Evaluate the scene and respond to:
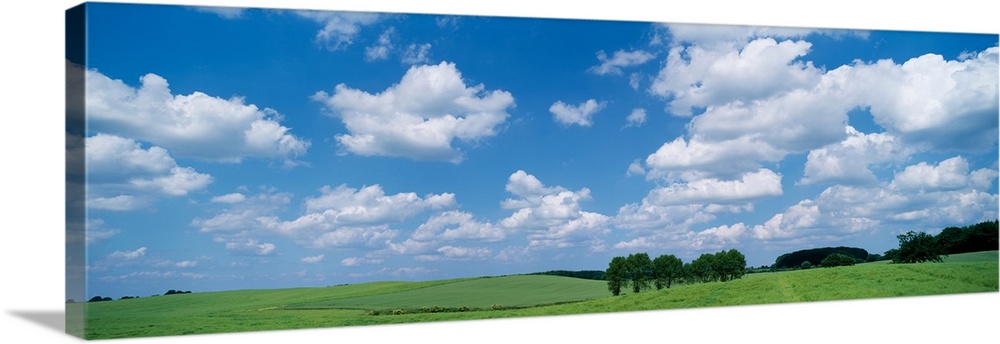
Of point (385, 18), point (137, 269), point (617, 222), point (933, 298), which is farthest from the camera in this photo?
point (933, 298)

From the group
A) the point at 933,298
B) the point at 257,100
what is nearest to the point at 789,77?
the point at 933,298

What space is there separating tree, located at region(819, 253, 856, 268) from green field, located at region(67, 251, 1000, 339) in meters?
0.09

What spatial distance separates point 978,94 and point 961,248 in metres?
2.37

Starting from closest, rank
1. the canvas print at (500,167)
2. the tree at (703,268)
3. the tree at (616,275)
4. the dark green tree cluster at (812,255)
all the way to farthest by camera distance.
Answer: the canvas print at (500,167), the tree at (616,275), the tree at (703,268), the dark green tree cluster at (812,255)

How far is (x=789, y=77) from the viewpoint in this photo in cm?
1616

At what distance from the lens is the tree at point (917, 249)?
56.0ft

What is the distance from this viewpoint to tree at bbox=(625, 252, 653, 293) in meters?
15.7

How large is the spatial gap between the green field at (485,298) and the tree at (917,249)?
0.11m

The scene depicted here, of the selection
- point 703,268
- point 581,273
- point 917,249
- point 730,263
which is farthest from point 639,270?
point 917,249

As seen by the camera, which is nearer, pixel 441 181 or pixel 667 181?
pixel 441 181

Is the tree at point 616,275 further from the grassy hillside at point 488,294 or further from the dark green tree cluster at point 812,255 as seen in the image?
the dark green tree cluster at point 812,255

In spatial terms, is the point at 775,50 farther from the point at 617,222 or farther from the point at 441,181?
the point at 441,181

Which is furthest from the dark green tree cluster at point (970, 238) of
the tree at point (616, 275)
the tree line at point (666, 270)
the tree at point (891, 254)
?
the tree at point (616, 275)

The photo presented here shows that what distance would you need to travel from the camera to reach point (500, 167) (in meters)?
14.9
